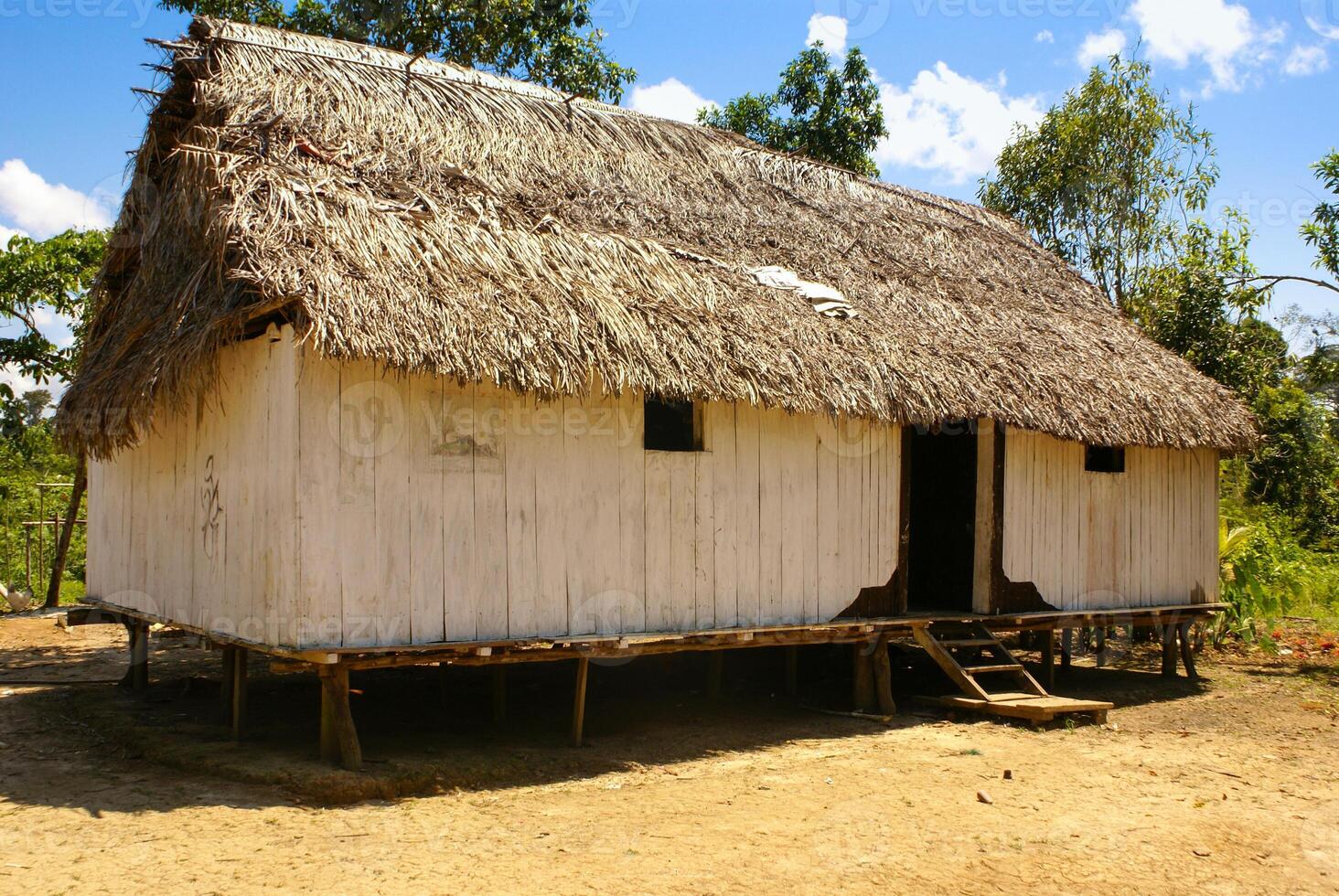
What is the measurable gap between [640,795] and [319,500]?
8.66ft

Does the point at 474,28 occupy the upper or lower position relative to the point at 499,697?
upper

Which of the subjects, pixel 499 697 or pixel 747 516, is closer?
pixel 499 697

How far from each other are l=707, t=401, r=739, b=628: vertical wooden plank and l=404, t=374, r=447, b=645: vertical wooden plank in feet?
7.14

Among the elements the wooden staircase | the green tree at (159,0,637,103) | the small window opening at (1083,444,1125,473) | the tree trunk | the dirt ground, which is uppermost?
the green tree at (159,0,637,103)

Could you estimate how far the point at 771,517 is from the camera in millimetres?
8797

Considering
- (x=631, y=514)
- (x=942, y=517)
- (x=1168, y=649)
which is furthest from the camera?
(x=1168, y=649)

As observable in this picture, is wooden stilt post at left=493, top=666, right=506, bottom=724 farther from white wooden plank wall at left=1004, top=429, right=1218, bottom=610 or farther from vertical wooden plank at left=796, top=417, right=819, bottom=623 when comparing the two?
white wooden plank wall at left=1004, top=429, right=1218, bottom=610

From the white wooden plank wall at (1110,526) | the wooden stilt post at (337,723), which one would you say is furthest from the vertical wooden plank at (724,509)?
the white wooden plank wall at (1110,526)

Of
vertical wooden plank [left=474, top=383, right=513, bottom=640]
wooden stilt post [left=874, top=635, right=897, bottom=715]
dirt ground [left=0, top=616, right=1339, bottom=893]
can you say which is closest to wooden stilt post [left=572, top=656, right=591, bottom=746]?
dirt ground [left=0, top=616, right=1339, bottom=893]

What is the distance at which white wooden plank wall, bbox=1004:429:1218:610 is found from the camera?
10.4 m

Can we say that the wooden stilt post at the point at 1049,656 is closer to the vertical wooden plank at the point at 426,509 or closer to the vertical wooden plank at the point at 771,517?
the vertical wooden plank at the point at 771,517

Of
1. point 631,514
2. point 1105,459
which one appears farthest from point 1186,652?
point 631,514

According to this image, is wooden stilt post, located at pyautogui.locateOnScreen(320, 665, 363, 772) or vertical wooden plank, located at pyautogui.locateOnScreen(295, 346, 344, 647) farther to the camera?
wooden stilt post, located at pyautogui.locateOnScreen(320, 665, 363, 772)

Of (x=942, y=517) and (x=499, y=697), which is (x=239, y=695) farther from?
(x=942, y=517)
